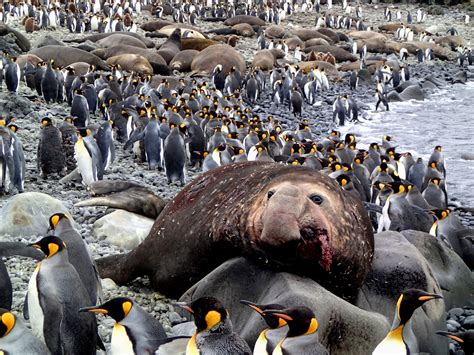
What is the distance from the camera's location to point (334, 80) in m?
25.4

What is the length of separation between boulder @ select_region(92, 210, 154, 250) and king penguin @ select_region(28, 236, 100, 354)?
8.18ft

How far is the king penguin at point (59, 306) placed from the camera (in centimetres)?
405

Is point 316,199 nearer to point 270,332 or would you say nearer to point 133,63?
point 270,332

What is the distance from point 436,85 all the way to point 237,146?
15.9 m

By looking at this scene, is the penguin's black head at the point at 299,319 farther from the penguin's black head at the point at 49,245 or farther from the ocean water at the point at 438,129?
the ocean water at the point at 438,129

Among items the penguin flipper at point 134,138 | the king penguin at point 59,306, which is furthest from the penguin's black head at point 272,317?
the penguin flipper at point 134,138

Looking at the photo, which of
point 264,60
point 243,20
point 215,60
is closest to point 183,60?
point 215,60

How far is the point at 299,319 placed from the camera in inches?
149

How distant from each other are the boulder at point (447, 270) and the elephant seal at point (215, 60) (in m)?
15.9

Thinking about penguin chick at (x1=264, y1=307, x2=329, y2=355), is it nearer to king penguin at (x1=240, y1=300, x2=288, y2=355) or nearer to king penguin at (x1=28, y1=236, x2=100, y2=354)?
king penguin at (x1=240, y1=300, x2=288, y2=355)

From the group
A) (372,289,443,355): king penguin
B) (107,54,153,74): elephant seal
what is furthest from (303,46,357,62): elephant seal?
(372,289,443,355): king penguin

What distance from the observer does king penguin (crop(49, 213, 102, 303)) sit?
4.84m

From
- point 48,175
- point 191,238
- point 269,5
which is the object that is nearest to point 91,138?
point 48,175

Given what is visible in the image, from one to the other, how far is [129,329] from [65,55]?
1711cm
